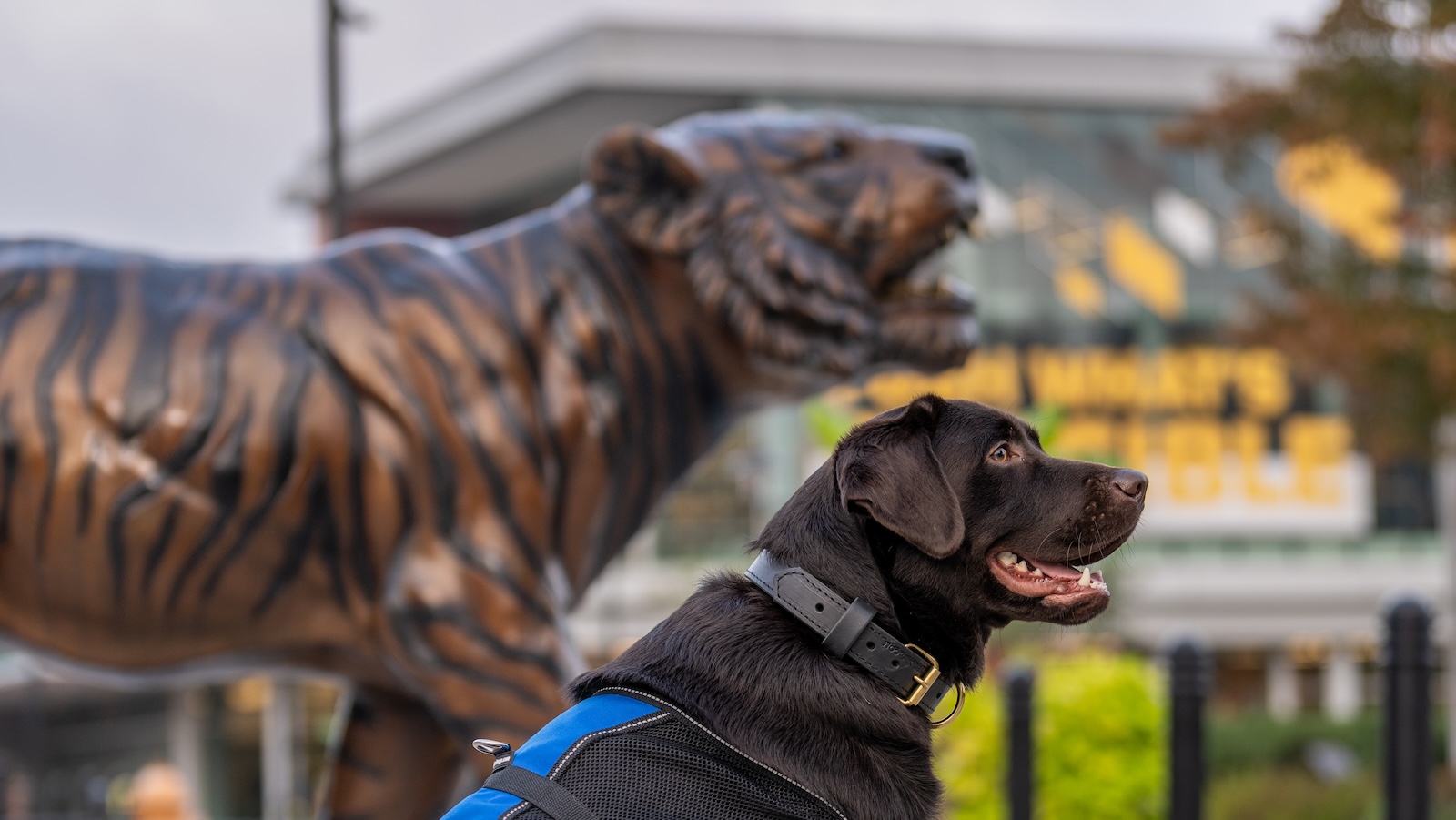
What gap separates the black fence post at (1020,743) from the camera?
7734mm

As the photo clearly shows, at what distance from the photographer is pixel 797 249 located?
441 cm

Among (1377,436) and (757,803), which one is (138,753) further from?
(757,803)

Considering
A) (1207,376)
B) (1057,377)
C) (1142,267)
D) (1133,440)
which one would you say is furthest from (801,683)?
(1142,267)

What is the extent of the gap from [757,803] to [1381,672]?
3990 millimetres

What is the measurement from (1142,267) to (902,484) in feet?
135

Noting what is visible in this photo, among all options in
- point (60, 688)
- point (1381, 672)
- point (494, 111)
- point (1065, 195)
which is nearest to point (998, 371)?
point (1065, 195)

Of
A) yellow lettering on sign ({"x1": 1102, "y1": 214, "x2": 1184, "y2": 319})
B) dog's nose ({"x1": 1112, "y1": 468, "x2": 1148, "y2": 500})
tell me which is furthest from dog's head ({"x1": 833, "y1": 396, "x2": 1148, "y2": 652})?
yellow lettering on sign ({"x1": 1102, "y1": 214, "x2": 1184, "y2": 319})

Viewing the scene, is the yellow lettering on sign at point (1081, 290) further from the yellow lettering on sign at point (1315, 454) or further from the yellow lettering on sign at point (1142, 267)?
the yellow lettering on sign at point (1315, 454)

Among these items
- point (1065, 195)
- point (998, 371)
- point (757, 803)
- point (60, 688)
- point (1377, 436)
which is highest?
point (757, 803)

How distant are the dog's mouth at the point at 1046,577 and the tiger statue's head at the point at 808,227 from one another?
1557 mm

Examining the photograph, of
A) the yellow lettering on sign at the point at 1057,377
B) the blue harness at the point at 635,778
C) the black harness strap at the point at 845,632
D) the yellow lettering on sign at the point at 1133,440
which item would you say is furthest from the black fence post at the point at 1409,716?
the yellow lettering on sign at the point at 1133,440

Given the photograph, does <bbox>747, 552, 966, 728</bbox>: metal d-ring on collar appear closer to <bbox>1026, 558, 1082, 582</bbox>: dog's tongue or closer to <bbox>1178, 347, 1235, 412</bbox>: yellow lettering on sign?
<bbox>1026, 558, 1082, 582</bbox>: dog's tongue

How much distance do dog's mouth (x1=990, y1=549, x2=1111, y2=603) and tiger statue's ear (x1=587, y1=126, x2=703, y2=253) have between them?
1.76 meters

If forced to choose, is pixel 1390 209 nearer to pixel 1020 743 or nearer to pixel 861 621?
pixel 1020 743
